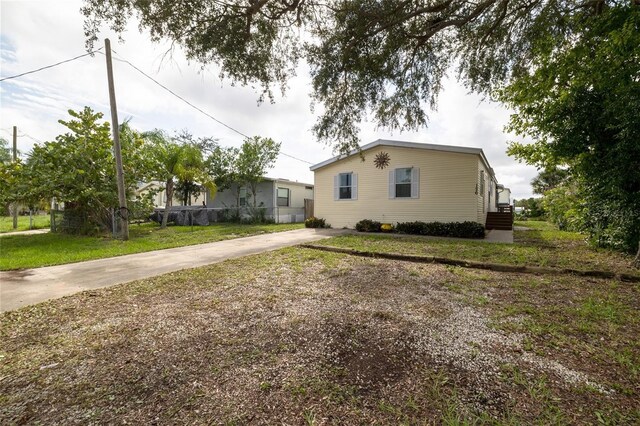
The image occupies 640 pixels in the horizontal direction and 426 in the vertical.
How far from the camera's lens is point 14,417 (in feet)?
5.30

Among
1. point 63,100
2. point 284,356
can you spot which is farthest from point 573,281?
point 63,100

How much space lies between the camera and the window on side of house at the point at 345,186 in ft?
43.4

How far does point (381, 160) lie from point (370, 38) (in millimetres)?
6765

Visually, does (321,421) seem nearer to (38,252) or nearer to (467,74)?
(467,74)

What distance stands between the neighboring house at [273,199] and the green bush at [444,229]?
8.76 meters

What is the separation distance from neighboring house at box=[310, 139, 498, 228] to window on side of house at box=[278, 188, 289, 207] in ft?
15.8

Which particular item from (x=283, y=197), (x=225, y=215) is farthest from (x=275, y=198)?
(x=225, y=215)

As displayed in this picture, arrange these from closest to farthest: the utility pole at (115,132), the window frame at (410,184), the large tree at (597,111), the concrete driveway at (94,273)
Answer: the concrete driveway at (94,273) < the large tree at (597,111) < the utility pole at (115,132) < the window frame at (410,184)

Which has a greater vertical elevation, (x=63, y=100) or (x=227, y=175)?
(x=63, y=100)

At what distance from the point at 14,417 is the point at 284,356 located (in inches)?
64.9

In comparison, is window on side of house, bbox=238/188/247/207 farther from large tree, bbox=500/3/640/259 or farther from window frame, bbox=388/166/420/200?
large tree, bbox=500/3/640/259

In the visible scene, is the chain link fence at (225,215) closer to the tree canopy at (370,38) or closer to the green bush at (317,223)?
the green bush at (317,223)

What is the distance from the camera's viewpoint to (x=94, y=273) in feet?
16.5

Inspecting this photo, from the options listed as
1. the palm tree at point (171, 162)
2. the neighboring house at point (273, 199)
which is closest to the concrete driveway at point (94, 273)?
the palm tree at point (171, 162)
